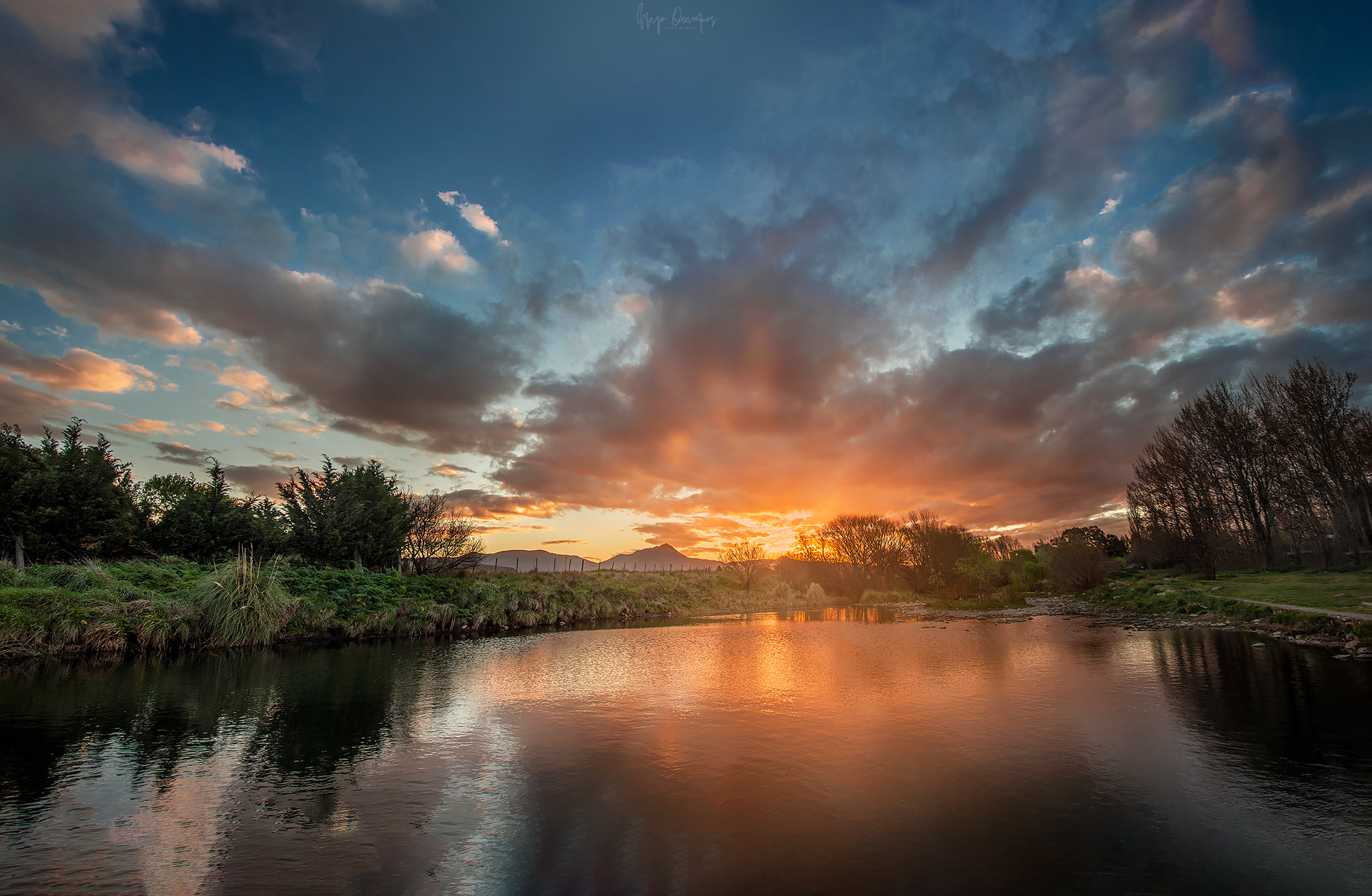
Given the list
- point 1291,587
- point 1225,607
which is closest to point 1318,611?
point 1225,607

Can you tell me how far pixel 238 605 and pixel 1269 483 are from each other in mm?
61484

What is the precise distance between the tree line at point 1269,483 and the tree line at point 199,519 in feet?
184

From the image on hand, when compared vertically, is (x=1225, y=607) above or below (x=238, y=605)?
below

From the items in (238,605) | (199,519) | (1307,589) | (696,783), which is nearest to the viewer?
(696,783)

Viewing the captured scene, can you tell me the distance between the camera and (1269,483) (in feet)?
135

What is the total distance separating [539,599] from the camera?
Result: 2919 centimetres

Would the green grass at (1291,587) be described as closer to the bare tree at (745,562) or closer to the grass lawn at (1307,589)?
the grass lawn at (1307,589)

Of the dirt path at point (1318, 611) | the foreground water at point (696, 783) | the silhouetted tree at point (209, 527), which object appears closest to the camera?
the foreground water at point (696, 783)

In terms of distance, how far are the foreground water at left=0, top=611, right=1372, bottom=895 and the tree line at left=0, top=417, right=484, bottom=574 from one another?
20526 mm

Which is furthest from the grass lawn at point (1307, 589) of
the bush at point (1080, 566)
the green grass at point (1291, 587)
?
the bush at point (1080, 566)

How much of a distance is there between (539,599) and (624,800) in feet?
80.2

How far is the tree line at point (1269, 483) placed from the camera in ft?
114

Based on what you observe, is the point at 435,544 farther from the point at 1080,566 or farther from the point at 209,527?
the point at 1080,566

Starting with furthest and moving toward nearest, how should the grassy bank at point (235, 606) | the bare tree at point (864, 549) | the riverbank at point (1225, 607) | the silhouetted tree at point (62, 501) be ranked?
the bare tree at point (864, 549) → the silhouetted tree at point (62, 501) → the riverbank at point (1225, 607) → the grassy bank at point (235, 606)
